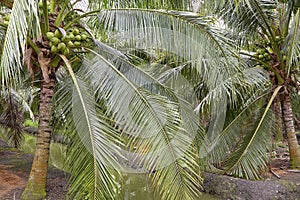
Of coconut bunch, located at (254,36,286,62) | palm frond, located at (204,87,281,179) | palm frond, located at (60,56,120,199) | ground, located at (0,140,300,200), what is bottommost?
ground, located at (0,140,300,200)

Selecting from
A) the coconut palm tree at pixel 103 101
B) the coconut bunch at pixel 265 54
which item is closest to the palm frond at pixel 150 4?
the coconut palm tree at pixel 103 101

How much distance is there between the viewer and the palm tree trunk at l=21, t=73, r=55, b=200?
3.83m

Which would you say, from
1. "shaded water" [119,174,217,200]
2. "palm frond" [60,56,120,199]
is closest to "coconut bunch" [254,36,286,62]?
"shaded water" [119,174,217,200]

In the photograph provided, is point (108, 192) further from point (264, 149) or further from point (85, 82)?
point (264, 149)

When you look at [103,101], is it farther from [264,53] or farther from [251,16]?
[264,53]

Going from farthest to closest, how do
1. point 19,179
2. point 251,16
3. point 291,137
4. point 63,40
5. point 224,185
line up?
point 291,137
point 251,16
point 224,185
point 19,179
point 63,40

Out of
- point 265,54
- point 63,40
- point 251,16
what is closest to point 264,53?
point 265,54

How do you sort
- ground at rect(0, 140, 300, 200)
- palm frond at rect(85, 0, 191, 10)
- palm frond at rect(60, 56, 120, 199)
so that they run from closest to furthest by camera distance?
palm frond at rect(60, 56, 120, 199)
palm frond at rect(85, 0, 191, 10)
ground at rect(0, 140, 300, 200)

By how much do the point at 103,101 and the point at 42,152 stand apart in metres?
1.06

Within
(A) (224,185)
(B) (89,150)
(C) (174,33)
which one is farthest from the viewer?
(A) (224,185)

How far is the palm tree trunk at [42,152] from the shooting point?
12.6 feet

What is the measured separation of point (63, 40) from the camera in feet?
12.2

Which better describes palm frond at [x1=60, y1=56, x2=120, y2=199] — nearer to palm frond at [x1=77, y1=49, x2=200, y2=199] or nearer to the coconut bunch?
palm frond at [x1=77, y1=49, x2=200, y2=199]

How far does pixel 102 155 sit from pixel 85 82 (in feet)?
3.78
